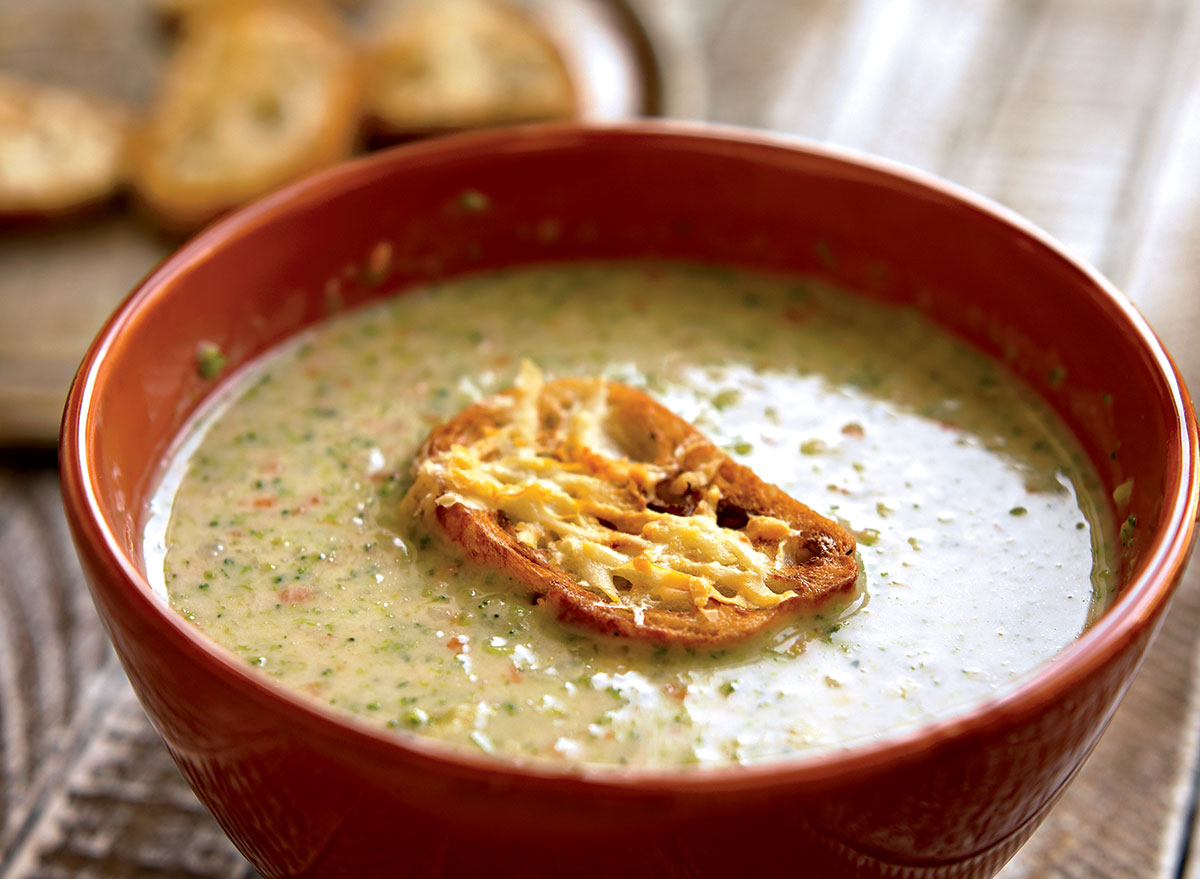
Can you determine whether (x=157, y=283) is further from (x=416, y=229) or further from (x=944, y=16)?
(x=944, y=16)

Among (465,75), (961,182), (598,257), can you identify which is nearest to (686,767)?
(598,257)

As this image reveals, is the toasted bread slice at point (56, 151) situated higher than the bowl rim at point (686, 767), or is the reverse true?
the bowl rim at point (686, 767)

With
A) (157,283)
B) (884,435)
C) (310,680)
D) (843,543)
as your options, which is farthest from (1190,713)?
(157,283)

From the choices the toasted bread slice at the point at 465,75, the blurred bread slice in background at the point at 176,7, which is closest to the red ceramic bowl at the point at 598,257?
the toasted bread slice at the point at 465,75

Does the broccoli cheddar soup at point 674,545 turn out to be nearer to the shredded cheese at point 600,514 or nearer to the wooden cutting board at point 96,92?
the shredded cheese at point 600,514

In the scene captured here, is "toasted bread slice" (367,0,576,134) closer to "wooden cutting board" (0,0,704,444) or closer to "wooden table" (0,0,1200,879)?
"wooden cutting board" (0,0,704,444)

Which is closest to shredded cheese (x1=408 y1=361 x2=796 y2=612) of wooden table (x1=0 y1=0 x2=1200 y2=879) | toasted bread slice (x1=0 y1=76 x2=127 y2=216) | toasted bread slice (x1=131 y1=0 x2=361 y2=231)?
wooden table (x1=0 y1=0 x2=1200 y2=879)

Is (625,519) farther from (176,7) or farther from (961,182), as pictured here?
(176,7)
